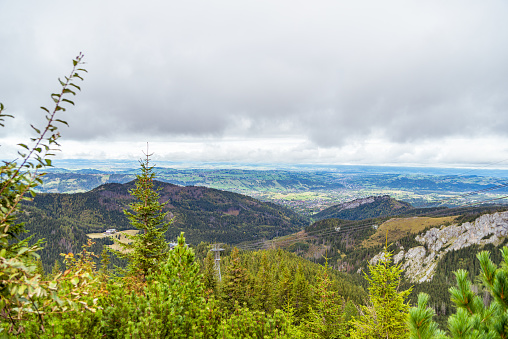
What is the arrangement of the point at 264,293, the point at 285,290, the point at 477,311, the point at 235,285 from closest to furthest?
the point at 477,311
the point at 235,285
the point at 264,293
the point at 285,290

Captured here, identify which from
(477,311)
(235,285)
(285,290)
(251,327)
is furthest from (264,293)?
(477,311)

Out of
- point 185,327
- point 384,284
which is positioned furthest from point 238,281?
point 185,327

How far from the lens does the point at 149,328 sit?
7.15 m

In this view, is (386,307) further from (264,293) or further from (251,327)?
(264,293)

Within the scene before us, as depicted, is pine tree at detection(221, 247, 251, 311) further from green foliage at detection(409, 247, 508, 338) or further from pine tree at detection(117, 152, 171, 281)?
green foliage at detection(409, 247, 508, 338)

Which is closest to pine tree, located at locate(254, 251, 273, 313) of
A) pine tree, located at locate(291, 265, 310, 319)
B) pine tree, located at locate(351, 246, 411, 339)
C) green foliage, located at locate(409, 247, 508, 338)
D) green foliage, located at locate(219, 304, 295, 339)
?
pine tree, located at locate(291, 265, 310, 319)

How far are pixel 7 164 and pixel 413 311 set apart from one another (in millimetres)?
9986

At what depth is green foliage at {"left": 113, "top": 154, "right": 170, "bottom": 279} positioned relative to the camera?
22.6 m

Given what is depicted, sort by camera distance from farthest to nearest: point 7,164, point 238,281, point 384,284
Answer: point 238,281
point 384,284
point 7,164

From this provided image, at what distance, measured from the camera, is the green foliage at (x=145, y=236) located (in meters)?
22.6

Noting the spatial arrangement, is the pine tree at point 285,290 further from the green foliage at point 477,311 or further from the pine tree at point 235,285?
the green foliage at point 477,311

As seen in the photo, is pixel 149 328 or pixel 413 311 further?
pixel 149 328

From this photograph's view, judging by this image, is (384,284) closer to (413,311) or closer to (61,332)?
(413,311)

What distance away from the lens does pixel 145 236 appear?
23.0 m
